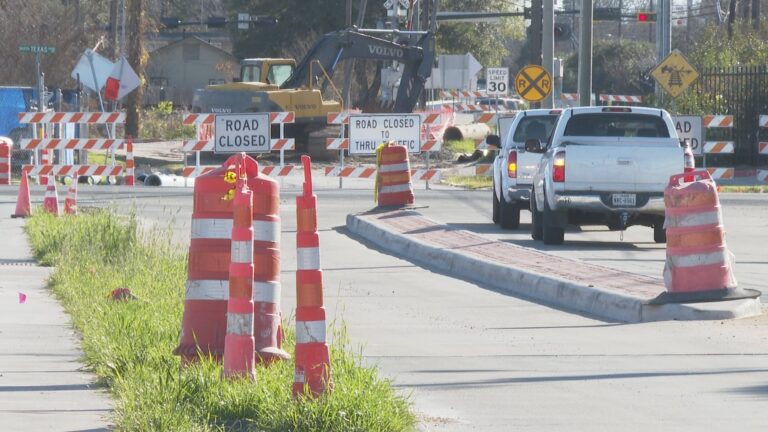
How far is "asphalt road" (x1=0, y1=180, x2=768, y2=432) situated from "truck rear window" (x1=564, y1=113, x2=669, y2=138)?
1.85m

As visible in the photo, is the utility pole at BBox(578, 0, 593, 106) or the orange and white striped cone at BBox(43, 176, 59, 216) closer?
the orange and white striped cone at BBox(43, 176, 59, 216)

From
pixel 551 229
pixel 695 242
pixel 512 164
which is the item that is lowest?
pixel 551 229

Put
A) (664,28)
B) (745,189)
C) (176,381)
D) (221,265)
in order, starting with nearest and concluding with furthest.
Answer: (176,381), (221,265), (745,189), (664,28)

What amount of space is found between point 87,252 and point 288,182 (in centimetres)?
2138

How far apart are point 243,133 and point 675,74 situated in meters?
10.5

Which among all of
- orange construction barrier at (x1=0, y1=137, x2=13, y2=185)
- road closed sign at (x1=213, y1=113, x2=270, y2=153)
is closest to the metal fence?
road closed sign at (x1=213, y1=113, x2=270, y2=153)

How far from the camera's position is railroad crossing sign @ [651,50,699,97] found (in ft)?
107

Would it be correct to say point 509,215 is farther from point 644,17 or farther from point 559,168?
point 644,17

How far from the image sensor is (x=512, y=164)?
20484 mm

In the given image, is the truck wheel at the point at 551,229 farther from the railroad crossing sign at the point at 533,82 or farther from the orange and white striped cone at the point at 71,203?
the railroad crossing sign at the point at 533,82

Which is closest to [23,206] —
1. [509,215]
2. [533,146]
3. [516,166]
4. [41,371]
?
[509,215]

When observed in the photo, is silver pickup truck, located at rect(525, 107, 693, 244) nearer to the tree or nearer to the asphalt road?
the asphalt road

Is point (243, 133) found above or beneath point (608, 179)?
above

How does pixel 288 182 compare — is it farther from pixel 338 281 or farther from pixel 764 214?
pixel 338 281
